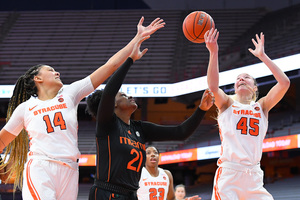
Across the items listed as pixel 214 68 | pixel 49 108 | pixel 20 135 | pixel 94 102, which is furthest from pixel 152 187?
pixel 49 108

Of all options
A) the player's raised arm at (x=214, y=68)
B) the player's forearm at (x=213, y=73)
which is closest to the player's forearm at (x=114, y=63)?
Result: the player's raised arm at (x=214, y=68)

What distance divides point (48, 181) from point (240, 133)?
1981 mm

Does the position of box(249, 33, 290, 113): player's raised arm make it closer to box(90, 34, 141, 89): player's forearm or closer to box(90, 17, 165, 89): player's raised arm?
box(90, 17, 165, 89): player's raised arm

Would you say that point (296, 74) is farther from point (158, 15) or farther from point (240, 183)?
point (240, 183)

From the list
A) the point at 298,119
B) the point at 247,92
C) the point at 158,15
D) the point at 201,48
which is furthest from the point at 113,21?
the point at 247,92

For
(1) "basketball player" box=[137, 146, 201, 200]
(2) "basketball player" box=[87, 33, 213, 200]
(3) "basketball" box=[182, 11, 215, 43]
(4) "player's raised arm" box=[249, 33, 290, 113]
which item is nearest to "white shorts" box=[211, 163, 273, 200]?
(4) "player's raised arm" box=[249, 33, 290, 113]

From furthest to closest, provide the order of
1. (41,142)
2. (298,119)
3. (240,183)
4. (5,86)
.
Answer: (5,86) < (298,119) < (240,183) < (41,142)

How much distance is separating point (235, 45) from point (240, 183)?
16542mm

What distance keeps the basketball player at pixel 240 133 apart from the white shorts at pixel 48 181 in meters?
1.59

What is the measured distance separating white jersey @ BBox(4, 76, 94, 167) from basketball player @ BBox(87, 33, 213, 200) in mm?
249

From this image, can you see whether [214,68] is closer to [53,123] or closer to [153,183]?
[53,123]

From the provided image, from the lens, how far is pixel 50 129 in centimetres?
327

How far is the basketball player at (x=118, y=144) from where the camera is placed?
3.04 m

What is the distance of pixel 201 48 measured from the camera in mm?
20578
